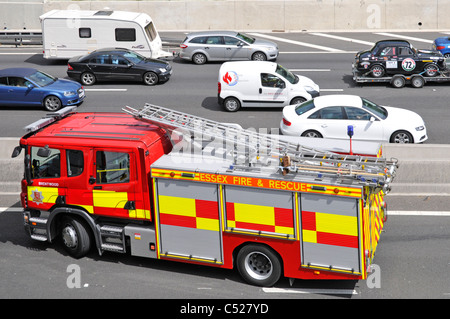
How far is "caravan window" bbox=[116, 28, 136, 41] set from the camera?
91.2 ft

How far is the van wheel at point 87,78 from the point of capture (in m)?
25.0

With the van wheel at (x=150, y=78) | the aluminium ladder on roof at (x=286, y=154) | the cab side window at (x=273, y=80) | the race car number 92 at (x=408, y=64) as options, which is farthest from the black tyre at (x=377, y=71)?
the aluminium ladder on roof at (x=286, y=154)

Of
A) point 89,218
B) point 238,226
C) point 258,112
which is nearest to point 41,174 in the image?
point 89,218

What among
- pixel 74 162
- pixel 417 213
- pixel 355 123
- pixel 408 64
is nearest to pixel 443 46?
pixel 408 64

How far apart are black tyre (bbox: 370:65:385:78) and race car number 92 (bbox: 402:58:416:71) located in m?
0.78

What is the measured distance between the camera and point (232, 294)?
34.9 feet

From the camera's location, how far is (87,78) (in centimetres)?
2509

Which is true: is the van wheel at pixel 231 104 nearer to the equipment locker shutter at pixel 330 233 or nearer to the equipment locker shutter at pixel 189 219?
the equipment locker shutter at pixel 189 219

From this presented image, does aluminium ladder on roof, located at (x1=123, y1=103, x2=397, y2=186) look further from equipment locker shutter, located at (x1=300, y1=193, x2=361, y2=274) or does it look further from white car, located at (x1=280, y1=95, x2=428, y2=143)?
white car, located at (x1=280, y1=95, x2=428, y2=143)

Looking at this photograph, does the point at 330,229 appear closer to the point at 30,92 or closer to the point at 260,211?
the point at 260,211

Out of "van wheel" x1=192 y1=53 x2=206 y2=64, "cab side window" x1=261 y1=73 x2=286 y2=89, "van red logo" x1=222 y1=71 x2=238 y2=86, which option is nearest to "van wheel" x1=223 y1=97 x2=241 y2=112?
"van red logo" x1=222 y1=71 x2=238 y2=86

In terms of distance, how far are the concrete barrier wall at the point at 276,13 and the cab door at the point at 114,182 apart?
26.1 meters

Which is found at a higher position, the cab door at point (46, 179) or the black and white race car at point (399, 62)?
the black and white race car at point (399, 62)

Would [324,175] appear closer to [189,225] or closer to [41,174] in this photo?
[189,225]
